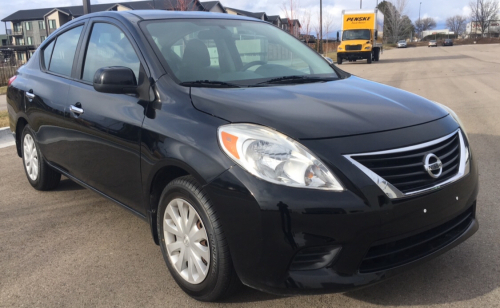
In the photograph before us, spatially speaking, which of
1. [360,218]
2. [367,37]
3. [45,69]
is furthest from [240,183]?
[367,37]

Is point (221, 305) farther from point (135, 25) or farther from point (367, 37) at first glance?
point (367, 37)

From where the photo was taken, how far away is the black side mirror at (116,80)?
10.0ft

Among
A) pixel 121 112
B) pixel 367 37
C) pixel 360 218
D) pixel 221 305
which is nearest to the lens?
pixel 360 218

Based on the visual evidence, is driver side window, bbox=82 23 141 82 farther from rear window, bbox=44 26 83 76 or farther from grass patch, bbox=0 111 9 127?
grass patch, bbox=0 111 9 127

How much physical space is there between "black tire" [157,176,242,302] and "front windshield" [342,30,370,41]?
A: 31.6 metres

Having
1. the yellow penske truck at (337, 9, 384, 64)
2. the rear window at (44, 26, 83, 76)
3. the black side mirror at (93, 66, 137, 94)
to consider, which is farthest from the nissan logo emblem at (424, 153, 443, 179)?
the yellow penske truck at (337, 9, 384, 64)

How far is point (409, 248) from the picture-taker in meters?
2.48

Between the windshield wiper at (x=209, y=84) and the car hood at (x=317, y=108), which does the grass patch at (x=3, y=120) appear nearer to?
the windshield wiper at (x=209, y=84)

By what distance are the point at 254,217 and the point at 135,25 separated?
187 centimetres

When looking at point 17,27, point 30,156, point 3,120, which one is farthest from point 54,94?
point 17,27

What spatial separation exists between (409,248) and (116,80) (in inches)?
79.3

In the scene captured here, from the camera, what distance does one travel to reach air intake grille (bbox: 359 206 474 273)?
2408 mm

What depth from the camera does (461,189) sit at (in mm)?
2672

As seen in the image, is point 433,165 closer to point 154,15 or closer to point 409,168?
point 409,168
